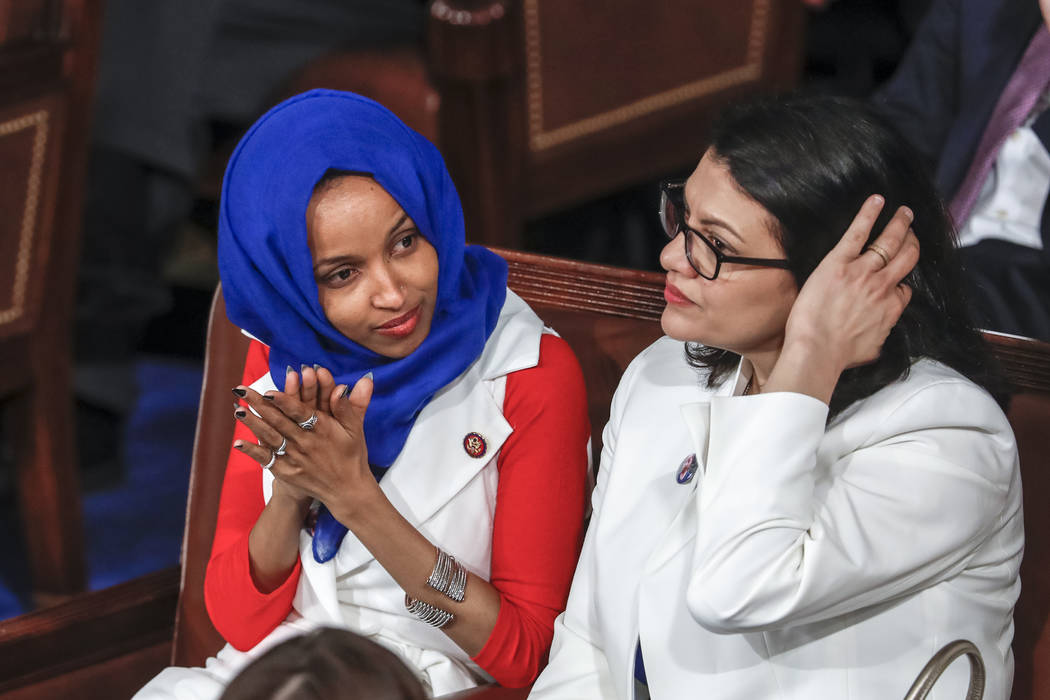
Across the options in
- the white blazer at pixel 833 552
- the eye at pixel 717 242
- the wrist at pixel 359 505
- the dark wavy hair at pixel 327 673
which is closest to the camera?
the dark wavy hair at pixel 327 673

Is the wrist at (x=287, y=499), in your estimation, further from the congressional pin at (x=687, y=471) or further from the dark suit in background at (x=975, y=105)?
the dark suit in background at (x=975, y=105)

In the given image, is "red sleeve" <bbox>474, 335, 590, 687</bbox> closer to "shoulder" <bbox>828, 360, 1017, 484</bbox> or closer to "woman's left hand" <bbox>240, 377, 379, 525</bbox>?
"woman's left hand" <bbox>240, 377, 379, 525</bbox>

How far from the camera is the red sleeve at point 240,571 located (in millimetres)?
1834

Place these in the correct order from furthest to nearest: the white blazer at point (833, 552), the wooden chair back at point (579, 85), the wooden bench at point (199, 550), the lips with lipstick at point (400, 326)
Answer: the wooden chair back at point (579, 85) < the wooden bench at point (199, 550) < the lips with lipstick at point (400, 326) < the white blazer at point (833, 552)

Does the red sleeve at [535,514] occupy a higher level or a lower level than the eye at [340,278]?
lower

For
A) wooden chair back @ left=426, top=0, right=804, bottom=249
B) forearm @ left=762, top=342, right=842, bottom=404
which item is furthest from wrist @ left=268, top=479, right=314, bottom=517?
wooden chair back @ left=426, top=0, right=804, bottom=249

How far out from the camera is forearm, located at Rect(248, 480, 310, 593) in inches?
70.4

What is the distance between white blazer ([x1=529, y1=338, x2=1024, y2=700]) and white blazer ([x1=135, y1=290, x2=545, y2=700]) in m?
0.24

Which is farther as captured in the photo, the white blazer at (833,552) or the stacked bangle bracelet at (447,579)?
the stacked bangle bracelet at (447,579)

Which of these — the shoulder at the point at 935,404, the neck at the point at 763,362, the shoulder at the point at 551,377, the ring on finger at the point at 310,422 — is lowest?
the shoulder at the point at 551,377

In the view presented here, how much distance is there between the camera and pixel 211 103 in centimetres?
331

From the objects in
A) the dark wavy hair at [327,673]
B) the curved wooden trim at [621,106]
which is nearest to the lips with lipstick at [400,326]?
the dark wavy hair at [327,673]

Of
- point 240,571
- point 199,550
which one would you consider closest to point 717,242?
point 240,571

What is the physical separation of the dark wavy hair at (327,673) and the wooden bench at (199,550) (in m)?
1.00
